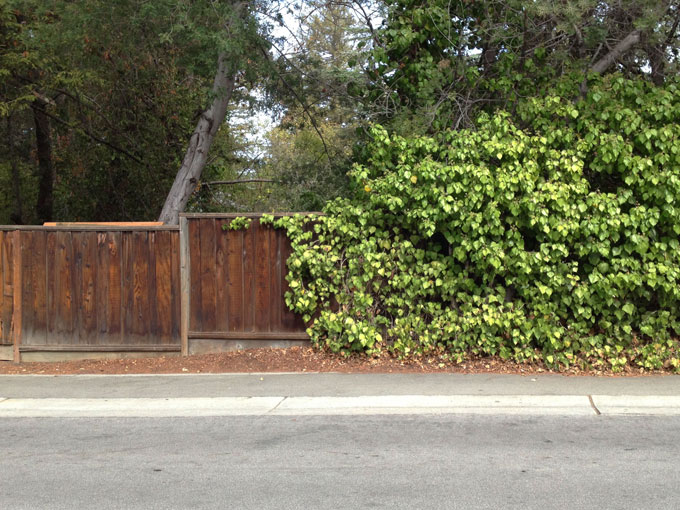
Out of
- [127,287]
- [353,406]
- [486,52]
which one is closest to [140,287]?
[127,287]

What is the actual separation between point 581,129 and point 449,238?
216 centimetres

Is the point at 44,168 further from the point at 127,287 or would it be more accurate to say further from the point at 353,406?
the point at 353,406

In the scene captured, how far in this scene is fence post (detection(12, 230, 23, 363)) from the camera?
9.99 m

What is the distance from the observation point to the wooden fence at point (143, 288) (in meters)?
9.81

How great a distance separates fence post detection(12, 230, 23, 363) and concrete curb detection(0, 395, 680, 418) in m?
2.50

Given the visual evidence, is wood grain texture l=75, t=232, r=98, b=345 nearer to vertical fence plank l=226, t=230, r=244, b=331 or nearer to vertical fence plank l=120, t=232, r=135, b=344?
vertical fence plank l=120, t=232, r=135, b=344

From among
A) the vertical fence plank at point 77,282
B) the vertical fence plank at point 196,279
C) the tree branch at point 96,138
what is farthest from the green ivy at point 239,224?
the tree branch at point 96,138

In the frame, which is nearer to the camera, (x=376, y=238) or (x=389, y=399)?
(x=389, y=399)

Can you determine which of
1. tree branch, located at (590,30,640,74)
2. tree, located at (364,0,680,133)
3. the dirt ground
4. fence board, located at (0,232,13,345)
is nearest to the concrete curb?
the dirt ground

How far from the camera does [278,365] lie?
9289mm

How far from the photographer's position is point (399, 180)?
878 centimetres

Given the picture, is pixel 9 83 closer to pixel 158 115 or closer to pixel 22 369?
pixel 158 115

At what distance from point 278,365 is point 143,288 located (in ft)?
7.57

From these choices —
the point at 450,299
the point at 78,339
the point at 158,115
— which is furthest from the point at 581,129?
the point at 158,115
